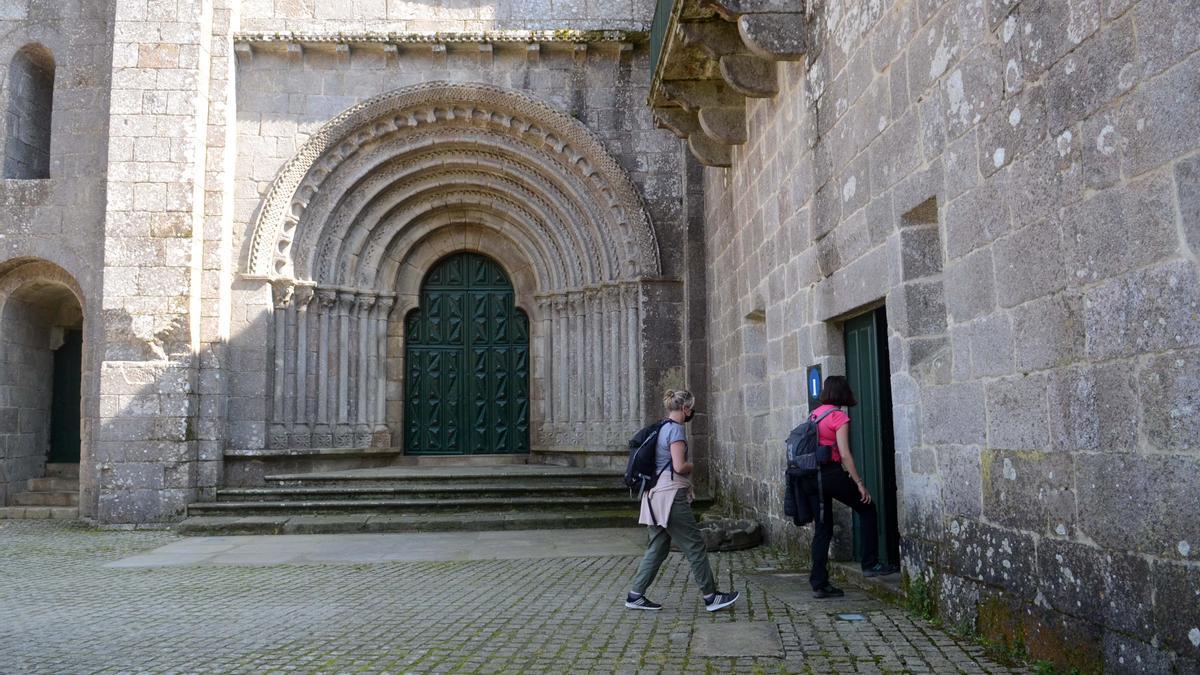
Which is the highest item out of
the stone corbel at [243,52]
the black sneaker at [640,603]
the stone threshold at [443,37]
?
the stone threshold at [443,37]

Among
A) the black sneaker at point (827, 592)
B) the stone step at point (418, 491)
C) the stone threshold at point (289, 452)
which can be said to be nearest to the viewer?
the black sneaker at point (827, 592)

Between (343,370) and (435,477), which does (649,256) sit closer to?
(435,477)

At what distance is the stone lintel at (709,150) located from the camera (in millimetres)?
9352

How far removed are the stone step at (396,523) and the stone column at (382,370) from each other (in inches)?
91.2

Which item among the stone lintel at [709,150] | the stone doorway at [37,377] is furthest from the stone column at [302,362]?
the stone lintel at [709,150]

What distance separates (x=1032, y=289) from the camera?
3.62 metres

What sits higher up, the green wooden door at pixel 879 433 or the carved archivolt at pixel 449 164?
the carved archivolt at pixel 449 164

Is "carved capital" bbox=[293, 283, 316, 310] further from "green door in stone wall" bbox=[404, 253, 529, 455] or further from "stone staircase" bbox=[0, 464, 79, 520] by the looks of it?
"stone staircase" bbox=[0, 464, 79, 520]

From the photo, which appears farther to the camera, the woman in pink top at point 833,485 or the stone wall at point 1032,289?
the woman in pink top at point 833,485

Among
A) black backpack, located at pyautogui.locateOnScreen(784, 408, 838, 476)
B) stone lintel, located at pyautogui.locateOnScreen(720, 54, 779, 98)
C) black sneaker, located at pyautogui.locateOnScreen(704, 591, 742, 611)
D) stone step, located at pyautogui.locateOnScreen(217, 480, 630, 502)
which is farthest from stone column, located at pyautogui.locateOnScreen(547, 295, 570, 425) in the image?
black sneaker, located at pyautogui.locateOnScreen(704, 591, 742, 611)

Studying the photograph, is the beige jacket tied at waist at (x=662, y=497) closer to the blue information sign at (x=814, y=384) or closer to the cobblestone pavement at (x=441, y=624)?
the cobblestone pavement at (x=441, y=624)

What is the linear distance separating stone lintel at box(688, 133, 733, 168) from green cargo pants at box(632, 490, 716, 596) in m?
5.08

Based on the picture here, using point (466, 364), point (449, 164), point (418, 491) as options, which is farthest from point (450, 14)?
point (418, 491)

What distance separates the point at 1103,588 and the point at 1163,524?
1.42 feet
